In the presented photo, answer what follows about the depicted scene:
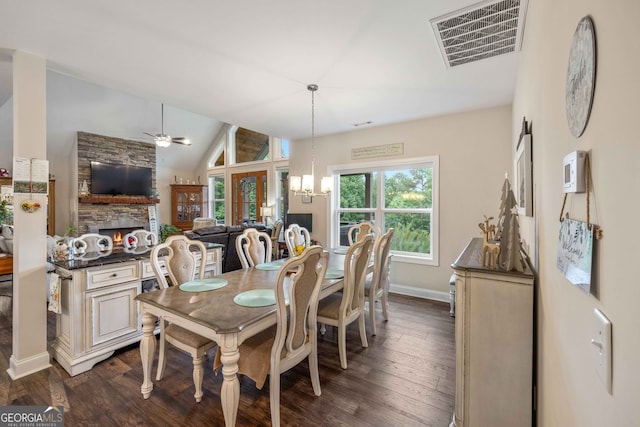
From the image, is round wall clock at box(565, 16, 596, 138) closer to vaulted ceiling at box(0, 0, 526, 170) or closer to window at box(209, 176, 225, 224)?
vaulted ceiling at box(0, 0, 526, 170)

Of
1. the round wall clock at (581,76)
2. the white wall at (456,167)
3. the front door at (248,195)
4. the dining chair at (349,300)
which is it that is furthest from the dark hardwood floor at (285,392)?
the front door at (248,195)

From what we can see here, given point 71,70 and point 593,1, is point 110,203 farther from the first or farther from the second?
point 593,1

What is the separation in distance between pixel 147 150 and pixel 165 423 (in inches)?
313

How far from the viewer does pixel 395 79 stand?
291 centimetres

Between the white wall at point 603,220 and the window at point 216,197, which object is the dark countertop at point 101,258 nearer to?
the white wall at point 603,220

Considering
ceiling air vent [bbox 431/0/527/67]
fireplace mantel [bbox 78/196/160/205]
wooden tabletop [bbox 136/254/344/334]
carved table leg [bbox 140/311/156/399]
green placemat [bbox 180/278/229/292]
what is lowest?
carved table leg [bbox 140/311/156/399]

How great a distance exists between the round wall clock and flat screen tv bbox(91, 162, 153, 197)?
873 cm

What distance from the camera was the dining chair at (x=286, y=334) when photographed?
1.64 meters

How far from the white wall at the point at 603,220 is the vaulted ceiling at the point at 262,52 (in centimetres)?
130

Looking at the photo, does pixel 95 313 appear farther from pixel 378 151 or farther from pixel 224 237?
pixel 378 151

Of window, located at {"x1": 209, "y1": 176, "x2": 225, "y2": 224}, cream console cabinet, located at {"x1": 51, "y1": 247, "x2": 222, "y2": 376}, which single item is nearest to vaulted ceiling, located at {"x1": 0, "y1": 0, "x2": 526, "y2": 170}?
cream console cabinet, located at {"x1": 51, "y1": 247, "x2": 222, "y2": 376}

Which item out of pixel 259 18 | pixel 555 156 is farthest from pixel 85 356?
pixel 555 156

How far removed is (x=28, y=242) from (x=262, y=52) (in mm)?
2535

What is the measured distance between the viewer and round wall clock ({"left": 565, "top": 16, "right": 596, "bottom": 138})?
68 cm
